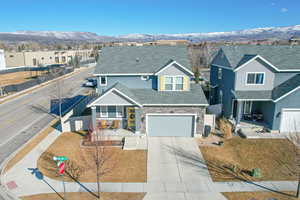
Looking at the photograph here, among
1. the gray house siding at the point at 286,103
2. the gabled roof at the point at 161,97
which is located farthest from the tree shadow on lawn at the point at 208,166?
the gray house siding at the point at 286,103

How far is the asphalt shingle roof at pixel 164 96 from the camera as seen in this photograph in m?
19.4

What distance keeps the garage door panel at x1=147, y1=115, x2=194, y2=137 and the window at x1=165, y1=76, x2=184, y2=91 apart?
11.0 ft

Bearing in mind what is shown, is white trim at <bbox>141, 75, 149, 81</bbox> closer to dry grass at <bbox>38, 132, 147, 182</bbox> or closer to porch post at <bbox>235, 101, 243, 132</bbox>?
dry grass at <bbox>38, 132, 147, 182</bbox>

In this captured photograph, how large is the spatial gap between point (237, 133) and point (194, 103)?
588 centimetres

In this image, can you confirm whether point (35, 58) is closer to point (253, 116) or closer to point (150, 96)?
point (150, 96)

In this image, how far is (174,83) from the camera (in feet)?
69.6

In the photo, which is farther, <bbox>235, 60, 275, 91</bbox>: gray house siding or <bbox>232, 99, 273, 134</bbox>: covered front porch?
<bbox>235, 60, 275, 91</bbox>: gray house siding

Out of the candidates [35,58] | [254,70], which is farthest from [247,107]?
[35,58]

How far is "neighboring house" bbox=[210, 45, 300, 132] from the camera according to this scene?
64.8 ft

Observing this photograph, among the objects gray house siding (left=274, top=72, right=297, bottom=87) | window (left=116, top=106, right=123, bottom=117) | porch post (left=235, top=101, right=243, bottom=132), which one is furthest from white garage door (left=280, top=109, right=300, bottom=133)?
window (left=116, top=106, right=123, bottom=117)

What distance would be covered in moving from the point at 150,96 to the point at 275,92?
42.6ft

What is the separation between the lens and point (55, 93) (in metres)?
38.0

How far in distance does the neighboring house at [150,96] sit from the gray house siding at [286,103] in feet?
24.0

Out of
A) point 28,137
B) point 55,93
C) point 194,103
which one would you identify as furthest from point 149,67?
point 55,93
